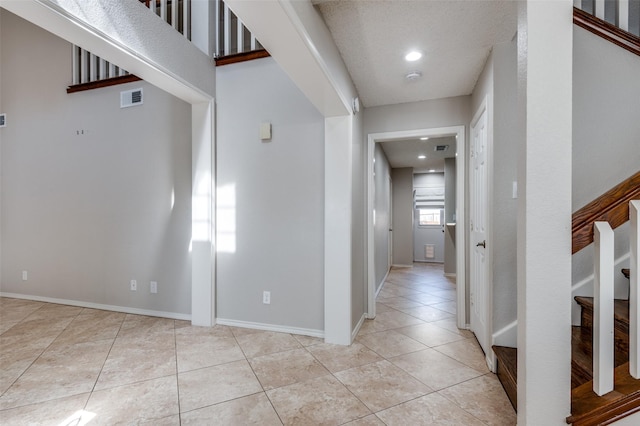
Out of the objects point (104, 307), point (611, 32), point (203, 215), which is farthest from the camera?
point (104, 307)

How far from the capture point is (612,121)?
6.03 feet

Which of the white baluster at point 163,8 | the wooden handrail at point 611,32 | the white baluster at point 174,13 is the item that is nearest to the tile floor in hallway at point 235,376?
the wooden handrail at point 611,32

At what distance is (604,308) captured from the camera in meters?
1.05

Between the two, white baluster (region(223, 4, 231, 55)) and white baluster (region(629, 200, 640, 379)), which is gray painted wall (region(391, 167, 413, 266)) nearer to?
white baluster (region(223, 4, 231, 55))

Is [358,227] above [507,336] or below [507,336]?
above

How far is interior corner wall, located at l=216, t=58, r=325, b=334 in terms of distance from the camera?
2738mm

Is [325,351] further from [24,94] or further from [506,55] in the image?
[24,94]

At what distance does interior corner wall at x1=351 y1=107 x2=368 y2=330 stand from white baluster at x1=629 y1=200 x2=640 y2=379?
5.93ft

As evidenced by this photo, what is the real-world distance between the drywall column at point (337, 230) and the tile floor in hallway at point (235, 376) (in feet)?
0.70

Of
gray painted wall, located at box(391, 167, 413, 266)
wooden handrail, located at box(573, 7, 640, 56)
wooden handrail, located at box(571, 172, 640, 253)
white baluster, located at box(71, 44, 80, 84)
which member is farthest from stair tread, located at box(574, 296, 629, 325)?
white baluster, located at box(71, 44, 80, 84)

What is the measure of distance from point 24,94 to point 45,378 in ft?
12.7

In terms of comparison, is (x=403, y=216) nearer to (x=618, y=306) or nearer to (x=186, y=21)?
(x=618, y=306)

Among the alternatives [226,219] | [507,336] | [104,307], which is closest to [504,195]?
[507,336]

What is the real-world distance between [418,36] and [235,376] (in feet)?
8.94
